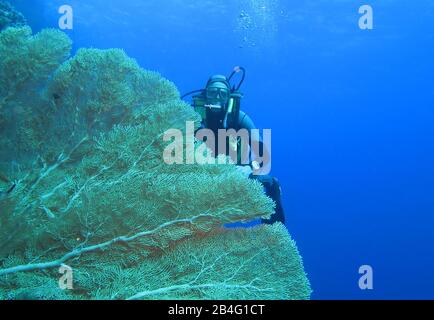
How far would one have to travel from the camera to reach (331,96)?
49250 millimetres

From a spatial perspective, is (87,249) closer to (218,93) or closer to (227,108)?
(227,108)

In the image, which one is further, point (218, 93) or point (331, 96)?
point (331, 96)

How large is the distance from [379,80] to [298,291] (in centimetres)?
4129

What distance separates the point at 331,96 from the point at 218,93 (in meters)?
46.6

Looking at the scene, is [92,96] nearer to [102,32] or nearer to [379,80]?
[102,32]

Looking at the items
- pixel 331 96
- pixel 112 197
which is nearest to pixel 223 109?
pixel 112 197

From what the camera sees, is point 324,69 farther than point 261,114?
No

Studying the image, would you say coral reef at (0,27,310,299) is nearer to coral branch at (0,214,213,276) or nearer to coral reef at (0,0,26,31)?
coral branch at (0,214,213,276)

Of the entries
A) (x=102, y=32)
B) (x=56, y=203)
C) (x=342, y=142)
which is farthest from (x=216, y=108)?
(x=342, y=142)

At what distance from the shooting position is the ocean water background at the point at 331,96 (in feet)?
88.5

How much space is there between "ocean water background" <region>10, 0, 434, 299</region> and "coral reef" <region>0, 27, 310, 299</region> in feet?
66.2

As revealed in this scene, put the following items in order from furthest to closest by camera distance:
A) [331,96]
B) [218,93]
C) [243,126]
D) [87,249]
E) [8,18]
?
[331,96], [8,18], [243,126], [218,93], [87,249]

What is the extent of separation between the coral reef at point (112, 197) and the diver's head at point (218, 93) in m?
2.60

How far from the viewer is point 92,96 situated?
11.3ft
